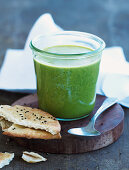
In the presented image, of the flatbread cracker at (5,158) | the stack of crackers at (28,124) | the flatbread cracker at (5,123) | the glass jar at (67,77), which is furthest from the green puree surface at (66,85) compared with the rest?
the flatbread cracker at (5,158)

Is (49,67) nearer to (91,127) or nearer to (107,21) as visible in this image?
Result: (91,127)

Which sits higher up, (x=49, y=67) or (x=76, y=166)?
(x=49, y=67)

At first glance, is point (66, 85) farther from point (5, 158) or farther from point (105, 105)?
point (5, 158)

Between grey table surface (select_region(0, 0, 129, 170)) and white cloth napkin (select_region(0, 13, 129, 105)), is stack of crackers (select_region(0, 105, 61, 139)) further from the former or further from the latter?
white cloth napkin (select_region(0, 13, 129, 105))

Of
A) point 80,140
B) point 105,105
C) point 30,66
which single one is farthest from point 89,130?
point 30,66

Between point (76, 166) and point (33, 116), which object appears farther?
point (33, 116)

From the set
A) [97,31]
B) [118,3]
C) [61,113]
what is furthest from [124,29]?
[61,113]

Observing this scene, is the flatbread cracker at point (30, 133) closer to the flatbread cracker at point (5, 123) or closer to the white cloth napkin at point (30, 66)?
the flatbread cracker at point (5, 123)
